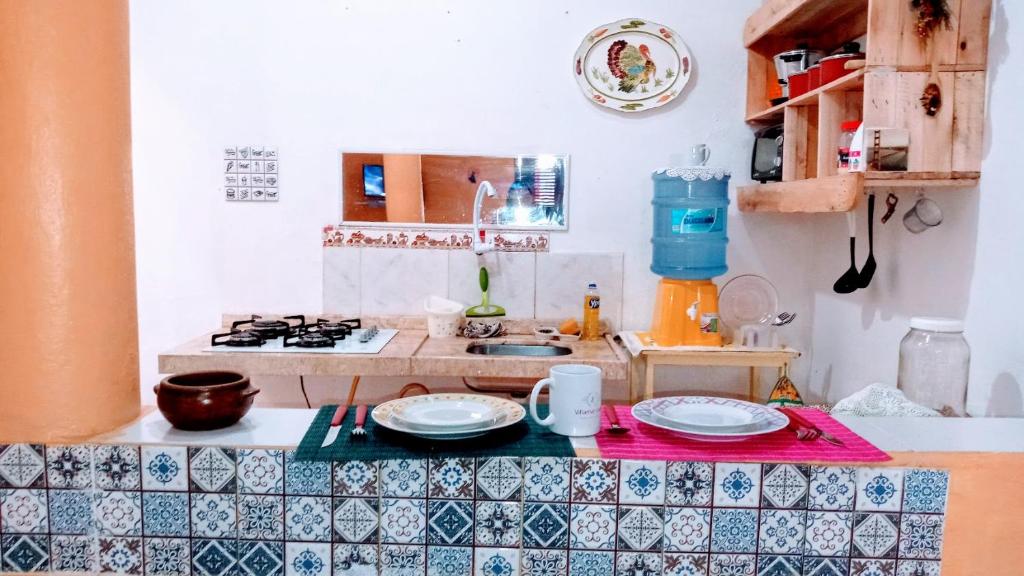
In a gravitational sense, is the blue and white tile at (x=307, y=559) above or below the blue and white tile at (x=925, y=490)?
below

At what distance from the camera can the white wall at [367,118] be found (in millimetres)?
3168

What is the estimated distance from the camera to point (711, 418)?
4.14 ft

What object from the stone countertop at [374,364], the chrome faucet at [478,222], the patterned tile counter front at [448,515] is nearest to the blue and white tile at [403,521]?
the patterned tile counter front at [448,515]

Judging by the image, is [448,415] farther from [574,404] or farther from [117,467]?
[117,467]

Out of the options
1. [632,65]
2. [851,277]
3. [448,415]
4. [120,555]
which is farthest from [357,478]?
[632,65]

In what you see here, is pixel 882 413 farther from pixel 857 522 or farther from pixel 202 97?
pixel 202 97

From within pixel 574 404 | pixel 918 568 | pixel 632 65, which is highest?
pixel 632 65

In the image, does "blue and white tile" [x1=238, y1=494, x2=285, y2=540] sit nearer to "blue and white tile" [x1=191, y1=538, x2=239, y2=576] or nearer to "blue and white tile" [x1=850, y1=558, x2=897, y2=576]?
"blue and white tile" [x1=191, y1=538, x2=239, y2=576]

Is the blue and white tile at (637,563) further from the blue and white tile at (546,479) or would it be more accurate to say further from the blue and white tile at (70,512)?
the blue and white tile at (70,512)

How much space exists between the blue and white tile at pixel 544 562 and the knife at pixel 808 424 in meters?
0.47

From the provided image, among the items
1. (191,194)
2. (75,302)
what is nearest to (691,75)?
(191,194)

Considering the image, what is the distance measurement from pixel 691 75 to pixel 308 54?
5.44 feet

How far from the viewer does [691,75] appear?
10.4ft

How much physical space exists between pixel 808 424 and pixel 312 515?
828 millimetres
